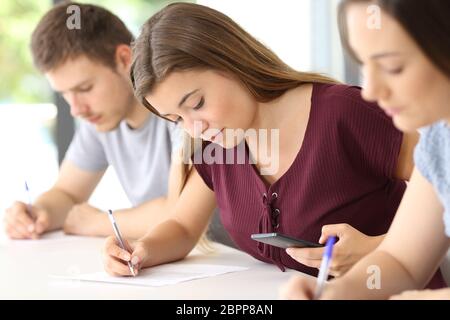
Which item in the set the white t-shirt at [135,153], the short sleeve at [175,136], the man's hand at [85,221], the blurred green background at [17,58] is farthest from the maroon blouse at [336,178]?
the blurred green background at [17,58]

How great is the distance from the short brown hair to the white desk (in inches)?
20.6

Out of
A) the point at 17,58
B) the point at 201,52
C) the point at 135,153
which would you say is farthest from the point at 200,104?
the point at 17,58

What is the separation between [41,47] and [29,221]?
19.7 inches

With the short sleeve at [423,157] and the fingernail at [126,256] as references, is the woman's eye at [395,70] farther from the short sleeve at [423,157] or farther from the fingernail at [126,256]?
the fingernail at [126,256]

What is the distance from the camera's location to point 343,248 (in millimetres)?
1467

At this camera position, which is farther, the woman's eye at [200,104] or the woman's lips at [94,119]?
the woman's lips at [94,119]

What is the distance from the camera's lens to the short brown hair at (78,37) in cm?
221

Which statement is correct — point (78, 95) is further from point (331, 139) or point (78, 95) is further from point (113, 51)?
point (331, 139)

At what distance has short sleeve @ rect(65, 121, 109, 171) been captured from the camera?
2537 millimetres

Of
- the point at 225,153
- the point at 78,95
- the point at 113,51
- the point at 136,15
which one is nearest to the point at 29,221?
the point at 78,95

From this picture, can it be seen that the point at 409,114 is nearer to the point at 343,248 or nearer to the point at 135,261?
the point at 343,248

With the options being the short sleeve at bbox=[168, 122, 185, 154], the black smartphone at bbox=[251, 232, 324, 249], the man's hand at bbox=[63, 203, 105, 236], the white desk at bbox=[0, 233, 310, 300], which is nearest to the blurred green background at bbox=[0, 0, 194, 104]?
the man's hand at bbox=[63, 203, 105, 236]

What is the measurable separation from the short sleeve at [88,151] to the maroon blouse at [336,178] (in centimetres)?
99

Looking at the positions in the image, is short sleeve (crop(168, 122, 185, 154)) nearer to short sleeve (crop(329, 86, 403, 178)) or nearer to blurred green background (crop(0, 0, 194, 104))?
short sleeve (crop(329, 86, 403, 178))
